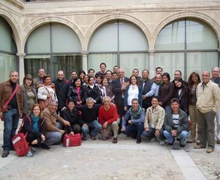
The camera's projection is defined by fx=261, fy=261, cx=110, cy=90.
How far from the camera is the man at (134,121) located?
6.80 m

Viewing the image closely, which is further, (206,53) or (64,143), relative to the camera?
(206,53)

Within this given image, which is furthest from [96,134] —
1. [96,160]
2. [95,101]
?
[96,160]

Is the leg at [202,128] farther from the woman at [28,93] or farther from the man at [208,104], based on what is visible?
the woman at [28,93]

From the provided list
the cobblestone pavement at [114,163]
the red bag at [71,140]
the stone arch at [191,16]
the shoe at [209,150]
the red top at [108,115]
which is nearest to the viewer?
the cobblestone pavement at [114,163]

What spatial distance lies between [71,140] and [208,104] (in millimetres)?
3335

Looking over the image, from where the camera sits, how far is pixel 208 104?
19.3 ft

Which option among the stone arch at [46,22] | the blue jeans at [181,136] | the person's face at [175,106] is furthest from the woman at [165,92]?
the stone arch at [46,22]

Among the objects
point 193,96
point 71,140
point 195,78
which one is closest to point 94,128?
point 71,140

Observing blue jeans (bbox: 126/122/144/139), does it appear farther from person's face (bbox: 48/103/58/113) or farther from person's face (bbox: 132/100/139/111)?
person's face (bbox: 48/103/58/113)

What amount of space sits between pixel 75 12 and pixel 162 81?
7.61 m

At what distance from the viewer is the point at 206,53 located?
13164 mm

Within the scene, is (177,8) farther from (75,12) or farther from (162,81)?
(162,81)

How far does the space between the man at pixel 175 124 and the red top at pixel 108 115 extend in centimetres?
135

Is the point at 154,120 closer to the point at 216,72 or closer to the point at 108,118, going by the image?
the point at 108,118
